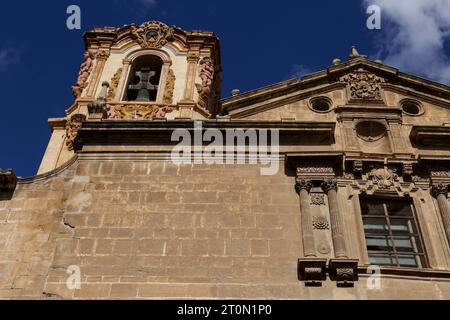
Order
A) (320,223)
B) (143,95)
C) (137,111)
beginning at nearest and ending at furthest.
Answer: (320,223) < (137,111) < (143,95)

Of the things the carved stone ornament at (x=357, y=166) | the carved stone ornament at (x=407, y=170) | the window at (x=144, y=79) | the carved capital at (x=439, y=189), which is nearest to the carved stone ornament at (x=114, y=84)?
the window at (x=144, y=79)

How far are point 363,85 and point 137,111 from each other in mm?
6839

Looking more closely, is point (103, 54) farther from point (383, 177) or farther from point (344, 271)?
point (344, 271)

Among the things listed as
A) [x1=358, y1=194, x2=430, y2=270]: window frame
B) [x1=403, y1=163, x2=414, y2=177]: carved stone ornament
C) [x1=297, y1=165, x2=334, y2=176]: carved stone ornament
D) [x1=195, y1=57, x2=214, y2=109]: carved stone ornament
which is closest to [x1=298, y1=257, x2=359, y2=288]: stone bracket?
[x1=358, y1=194, x2=430, y2=270]: window frame

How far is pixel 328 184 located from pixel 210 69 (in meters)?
9.01

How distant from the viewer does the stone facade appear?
11.4 m

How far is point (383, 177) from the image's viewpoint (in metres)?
13.4

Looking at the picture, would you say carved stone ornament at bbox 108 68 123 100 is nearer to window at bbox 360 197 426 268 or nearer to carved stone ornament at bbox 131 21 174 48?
carved stone ornament at bbox 131 21 174 48

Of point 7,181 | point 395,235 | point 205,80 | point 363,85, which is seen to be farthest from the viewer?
point 205,80

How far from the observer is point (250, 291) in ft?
36.7

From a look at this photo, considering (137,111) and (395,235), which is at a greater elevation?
(137,111)

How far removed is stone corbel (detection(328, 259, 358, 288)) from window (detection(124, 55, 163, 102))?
399 inches

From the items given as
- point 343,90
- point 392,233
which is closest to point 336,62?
point 343,90
